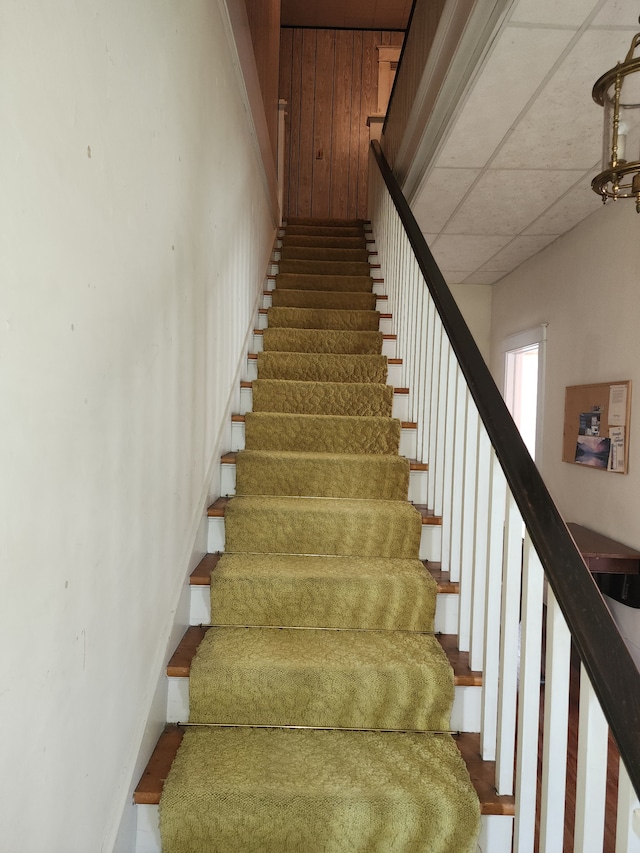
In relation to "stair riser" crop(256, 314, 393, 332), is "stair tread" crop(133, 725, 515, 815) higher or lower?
lower

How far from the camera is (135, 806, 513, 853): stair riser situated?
4.27 feet

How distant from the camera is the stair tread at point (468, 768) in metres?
1.29

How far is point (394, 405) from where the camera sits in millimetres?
2814

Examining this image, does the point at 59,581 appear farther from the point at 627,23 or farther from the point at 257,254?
the point at 257,254

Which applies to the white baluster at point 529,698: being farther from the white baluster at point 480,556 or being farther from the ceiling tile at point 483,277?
the ceiling tile at point 483,277

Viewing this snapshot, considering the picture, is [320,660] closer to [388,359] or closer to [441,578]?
[441,578]

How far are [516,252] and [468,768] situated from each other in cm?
385

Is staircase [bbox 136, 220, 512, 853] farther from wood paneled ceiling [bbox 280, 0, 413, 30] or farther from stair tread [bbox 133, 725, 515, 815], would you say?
wood paneled ceiling [bbox 280, 0, 413, 30]

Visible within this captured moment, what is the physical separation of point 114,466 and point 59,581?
0.28 m

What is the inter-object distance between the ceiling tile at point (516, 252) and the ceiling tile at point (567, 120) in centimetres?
122

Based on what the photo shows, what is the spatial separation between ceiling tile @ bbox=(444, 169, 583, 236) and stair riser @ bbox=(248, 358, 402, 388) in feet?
3.68

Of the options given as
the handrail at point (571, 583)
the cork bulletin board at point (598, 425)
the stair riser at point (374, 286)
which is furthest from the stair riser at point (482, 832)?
the stair riser at point (374, 286)

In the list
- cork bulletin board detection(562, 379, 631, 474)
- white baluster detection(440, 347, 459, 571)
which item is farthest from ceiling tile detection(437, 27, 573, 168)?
cork bulletin board detection(562, 379, 631, 474)

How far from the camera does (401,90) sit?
396 centimetres
